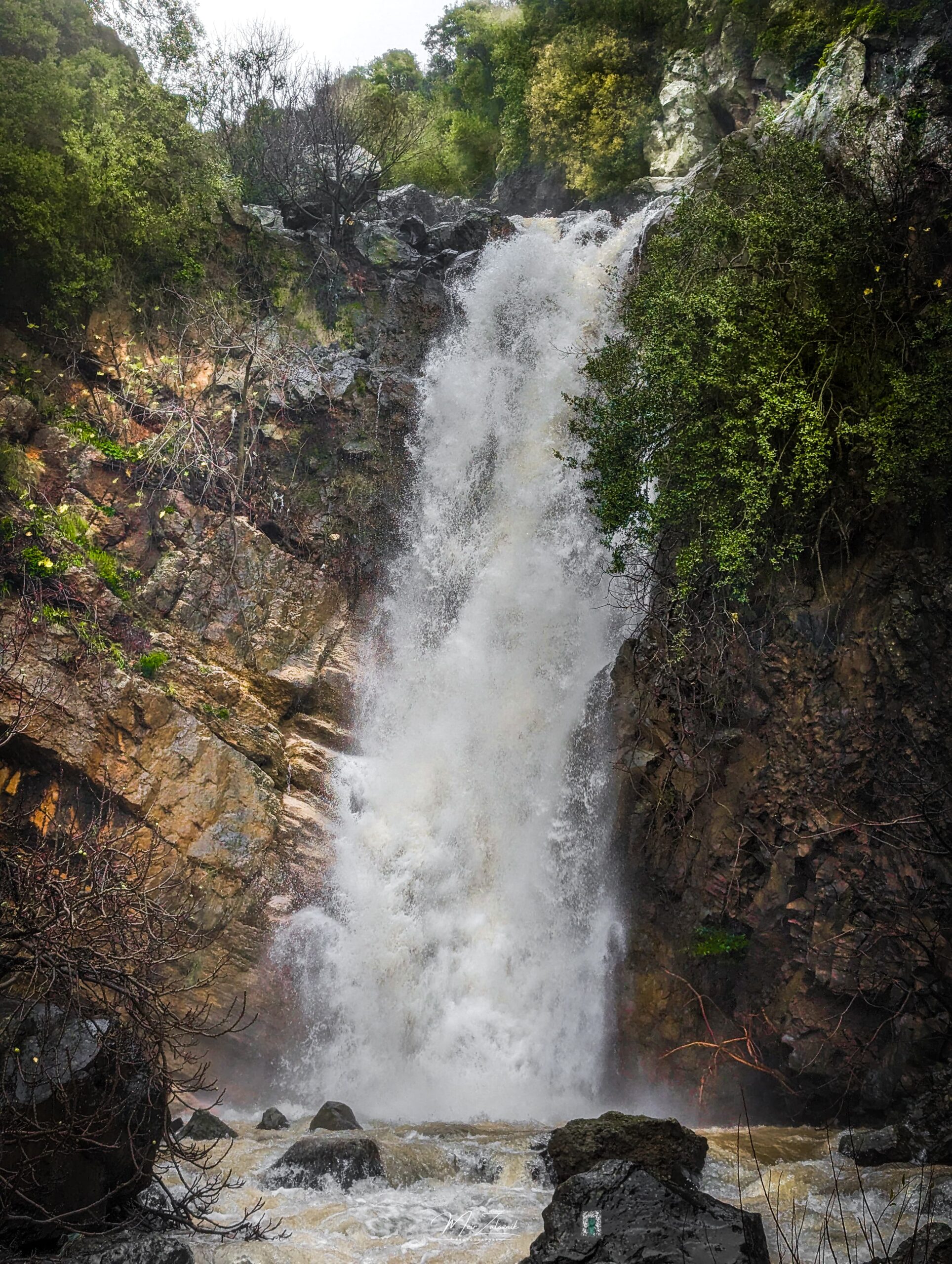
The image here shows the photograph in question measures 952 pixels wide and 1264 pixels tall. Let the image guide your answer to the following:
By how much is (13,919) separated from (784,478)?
23.7 ft

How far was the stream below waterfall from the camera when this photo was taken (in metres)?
5.28

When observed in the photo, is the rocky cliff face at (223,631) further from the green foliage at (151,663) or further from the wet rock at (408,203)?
the wet rock at (408,203)

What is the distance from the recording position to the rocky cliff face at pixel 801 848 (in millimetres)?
7266

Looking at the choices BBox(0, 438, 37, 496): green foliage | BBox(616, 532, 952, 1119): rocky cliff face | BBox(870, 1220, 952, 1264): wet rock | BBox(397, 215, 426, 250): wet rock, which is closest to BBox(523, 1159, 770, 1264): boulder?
BBox(870, 1220, 952, 1264): wet rock

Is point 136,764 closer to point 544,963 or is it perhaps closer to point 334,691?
point 334,691

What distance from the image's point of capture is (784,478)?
25.8 feet

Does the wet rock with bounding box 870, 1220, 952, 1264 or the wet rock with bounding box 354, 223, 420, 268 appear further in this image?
the wet rock with bounding box 354, 223, 420, 268

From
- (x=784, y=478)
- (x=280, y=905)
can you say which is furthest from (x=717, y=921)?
(x=280, y=905)

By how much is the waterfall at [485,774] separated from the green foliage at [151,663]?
286cm

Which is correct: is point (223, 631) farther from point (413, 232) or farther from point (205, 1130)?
point (413, 232)

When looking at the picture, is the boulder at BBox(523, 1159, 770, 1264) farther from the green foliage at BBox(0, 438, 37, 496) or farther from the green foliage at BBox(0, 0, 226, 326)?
the green foliage at BBox(0, 0, 226, 326)

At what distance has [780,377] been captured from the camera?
8.14 m

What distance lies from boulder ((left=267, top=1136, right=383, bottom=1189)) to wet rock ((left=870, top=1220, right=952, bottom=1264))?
12.8 feet

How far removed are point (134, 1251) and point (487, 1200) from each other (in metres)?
2.86
